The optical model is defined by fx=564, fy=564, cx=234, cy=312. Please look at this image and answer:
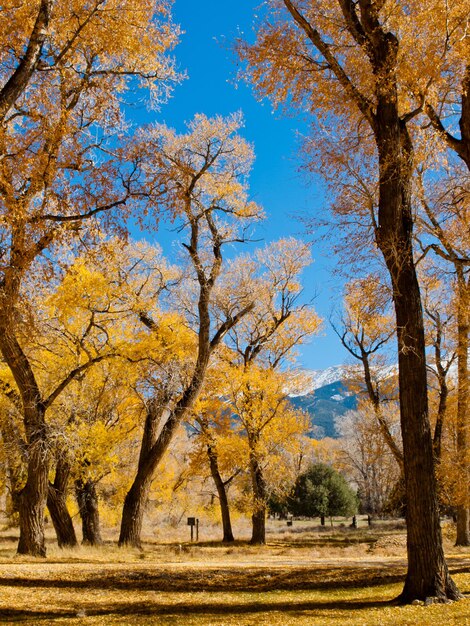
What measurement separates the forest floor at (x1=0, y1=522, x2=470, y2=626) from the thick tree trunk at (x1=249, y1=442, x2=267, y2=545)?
33.9ft

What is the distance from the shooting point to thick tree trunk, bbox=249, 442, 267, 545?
873 inches

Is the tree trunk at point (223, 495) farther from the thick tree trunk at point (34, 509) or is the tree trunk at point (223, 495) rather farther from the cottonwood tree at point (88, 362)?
the thick tree trunk at point (34, 509)

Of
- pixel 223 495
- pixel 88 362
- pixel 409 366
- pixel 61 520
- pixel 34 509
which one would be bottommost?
pixel 223 495

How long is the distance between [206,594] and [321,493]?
35.9 meters

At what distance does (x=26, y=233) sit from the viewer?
7.26 metres

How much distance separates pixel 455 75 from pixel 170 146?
8686mm

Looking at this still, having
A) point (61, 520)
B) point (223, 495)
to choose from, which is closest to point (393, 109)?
point (61, 520)

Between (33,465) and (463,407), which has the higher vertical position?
(463,407)

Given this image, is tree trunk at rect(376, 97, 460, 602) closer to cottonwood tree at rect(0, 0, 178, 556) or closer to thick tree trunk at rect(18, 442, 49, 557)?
cottonwood tree at rect(0, 0, 178, 556)

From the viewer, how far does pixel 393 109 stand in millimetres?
8133

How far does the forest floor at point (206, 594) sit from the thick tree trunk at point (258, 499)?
10.3 m

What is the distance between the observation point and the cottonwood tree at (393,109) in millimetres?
7180

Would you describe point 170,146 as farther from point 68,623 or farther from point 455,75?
point 68,623

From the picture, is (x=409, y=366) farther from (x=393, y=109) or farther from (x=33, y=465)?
(x=33, y=465)
